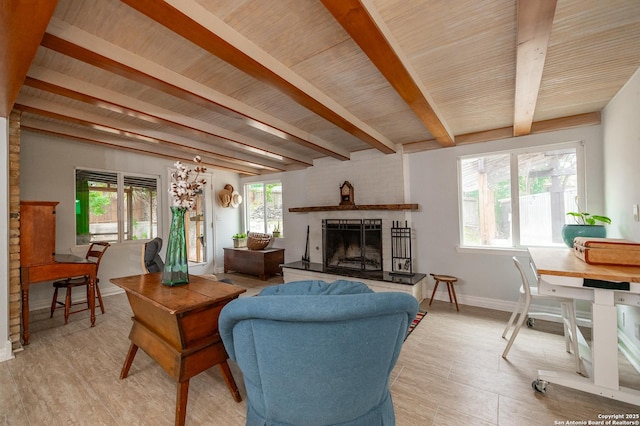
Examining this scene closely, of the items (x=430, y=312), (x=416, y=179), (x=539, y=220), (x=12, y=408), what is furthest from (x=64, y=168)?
(x=539, y=220)

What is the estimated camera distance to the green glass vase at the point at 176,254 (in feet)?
6.25

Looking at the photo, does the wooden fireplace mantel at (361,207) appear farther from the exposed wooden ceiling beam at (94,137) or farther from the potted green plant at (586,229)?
the exposed wooden ceiling beam at (94,137)

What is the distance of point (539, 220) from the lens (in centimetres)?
328

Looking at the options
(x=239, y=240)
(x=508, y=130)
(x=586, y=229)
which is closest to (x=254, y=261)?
(x=239, y=240)

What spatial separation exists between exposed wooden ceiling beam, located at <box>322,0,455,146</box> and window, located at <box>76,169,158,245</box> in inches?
180

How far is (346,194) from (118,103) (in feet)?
10.6

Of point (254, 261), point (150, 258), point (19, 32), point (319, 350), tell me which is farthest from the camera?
point (254, 261)

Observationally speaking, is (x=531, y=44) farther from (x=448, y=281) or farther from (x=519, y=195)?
(x=448, y=281)

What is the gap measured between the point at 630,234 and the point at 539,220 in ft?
3.48

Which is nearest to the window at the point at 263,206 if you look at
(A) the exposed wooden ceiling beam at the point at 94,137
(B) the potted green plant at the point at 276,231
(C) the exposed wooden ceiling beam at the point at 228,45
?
(B) the potted green plant at the point at 276,231

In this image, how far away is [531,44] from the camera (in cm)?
155

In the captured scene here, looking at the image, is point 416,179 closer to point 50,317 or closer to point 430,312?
point 430,312

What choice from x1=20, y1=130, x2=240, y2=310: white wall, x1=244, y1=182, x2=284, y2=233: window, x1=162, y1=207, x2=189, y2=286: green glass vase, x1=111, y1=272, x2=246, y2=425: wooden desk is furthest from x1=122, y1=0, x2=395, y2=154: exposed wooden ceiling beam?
x1=20, y1=130, x2=240, y2=310: white wall

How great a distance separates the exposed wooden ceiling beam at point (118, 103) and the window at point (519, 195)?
11.0 ft
